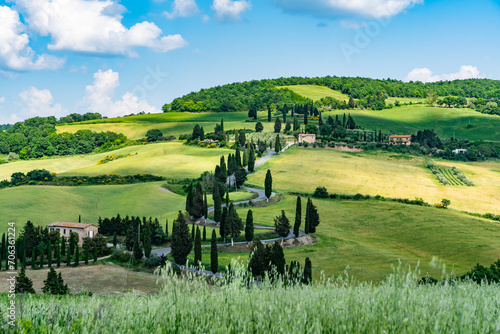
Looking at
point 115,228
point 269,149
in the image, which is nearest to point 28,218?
point 115,228

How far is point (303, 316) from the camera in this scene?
918 centimetres

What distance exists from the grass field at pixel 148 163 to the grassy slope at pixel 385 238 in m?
46.3

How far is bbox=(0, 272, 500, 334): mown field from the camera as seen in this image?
8953mm

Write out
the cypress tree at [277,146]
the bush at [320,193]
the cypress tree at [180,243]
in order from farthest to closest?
the cypress tree at [277,146], the bush at [320,193], the cypress tree at [180,243]

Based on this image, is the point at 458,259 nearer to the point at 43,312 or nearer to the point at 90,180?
the point at 43,312

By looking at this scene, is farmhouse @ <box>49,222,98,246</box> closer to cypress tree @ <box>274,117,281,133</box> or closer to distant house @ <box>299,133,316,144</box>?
distant house @ <box>299,133,316,144</box>

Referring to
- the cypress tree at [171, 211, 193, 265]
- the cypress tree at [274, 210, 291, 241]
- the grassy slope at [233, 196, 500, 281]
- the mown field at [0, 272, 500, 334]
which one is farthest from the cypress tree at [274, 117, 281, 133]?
the mown field at [0, 272, 500, 334]

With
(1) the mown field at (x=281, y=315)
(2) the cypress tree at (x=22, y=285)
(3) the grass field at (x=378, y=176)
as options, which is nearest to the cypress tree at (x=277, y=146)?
(3) the grass field at (x=378, y=176)

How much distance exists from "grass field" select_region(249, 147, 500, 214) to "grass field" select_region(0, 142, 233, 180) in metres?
22.4

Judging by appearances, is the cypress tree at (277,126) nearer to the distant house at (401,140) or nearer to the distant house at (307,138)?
the distant house at (307,138)

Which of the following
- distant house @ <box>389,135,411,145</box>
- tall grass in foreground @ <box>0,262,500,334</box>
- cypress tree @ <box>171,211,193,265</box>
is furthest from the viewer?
distant house @ <box>389,135,411,145</box>

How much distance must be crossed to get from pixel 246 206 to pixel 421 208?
38.1 meters

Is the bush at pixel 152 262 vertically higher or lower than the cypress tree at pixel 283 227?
lower

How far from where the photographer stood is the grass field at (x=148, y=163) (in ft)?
426
